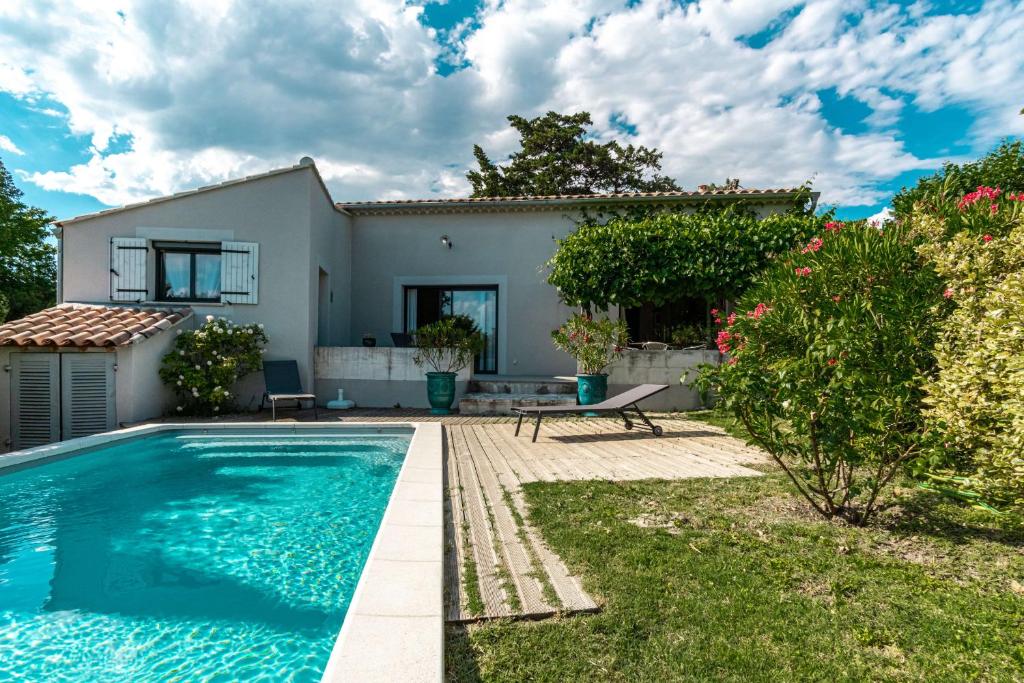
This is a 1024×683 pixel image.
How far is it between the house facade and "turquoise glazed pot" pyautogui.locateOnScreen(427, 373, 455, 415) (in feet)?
1.86

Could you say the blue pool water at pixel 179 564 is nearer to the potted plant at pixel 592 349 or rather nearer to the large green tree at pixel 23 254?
the potted plant at pixel 592 349

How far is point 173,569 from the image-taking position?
3.46 m

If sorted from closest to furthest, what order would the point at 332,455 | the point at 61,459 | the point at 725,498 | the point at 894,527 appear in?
the point at 894,527
the point at 725,498
the point at 61,459
the point at 332,455

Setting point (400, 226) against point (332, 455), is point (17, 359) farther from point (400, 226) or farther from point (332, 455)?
point (400, 226)

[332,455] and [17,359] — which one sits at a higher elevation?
[17,359]

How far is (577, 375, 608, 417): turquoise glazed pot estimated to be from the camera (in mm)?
9508

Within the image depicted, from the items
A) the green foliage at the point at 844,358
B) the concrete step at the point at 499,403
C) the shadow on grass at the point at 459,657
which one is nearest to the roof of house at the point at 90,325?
the concrete step at the point at 499,403

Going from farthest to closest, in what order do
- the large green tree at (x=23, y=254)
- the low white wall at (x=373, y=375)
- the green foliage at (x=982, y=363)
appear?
the large green tree at (x=23, y=254) < the low white wall at (x=373, y=375) < the green foliage at (x=982, y=363)

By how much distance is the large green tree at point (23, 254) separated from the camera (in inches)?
1047

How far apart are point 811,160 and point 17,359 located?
16.8 metres

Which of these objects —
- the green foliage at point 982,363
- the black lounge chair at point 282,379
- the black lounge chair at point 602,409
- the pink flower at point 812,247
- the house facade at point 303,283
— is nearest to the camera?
the green foliage at point 982,363

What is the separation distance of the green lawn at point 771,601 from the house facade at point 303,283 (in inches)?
300

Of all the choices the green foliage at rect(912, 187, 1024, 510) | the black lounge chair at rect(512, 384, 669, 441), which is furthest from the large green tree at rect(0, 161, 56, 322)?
the green foliage at rect(912, 187, 1024, 510)

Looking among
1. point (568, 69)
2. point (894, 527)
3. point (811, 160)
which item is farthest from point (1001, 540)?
point (811, 160)
